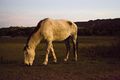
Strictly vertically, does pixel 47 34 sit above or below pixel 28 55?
above

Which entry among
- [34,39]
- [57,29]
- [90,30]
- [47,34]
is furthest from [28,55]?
[90,30]

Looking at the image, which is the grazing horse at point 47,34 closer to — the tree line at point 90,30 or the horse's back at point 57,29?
the horse's back at point 57,29

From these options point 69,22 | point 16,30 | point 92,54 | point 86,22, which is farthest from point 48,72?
point 86,22

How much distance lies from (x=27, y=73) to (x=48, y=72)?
34.1 inches

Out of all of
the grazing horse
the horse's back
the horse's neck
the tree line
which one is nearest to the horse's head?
the grazing horse

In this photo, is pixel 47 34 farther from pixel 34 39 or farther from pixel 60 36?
pixel 60 36

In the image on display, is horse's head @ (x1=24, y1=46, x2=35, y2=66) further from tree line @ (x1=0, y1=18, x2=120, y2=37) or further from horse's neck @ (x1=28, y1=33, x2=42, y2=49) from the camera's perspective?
tree line @ (x1=0, y1=18, x2=120, y2=37)

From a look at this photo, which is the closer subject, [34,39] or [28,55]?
[28,55]

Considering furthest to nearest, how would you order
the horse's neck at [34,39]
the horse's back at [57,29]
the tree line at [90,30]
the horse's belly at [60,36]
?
the tree line at [90,30], the horse's belly at [60,36], the horse's back at [57,29], the horse's neck at [34,39]

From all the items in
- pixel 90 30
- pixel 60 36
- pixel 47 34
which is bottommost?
pixel 90 30

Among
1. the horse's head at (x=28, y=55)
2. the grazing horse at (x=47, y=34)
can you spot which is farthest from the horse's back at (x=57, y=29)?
the horse's head at (x=28, y=55)

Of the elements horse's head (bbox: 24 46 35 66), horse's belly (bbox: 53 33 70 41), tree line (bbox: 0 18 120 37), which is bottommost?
tree line (bbox: 0 18 120 37)

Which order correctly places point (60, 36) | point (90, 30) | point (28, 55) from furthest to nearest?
point (90, 30), point (60, 36), point (28, 55)

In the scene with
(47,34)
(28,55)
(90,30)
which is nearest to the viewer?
(28,55)
